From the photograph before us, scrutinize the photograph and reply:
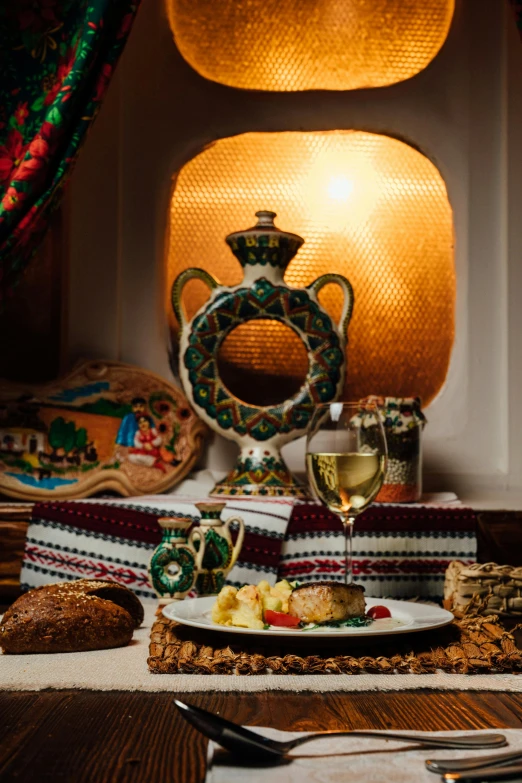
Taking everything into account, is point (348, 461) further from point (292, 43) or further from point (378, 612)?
point (292, 43)

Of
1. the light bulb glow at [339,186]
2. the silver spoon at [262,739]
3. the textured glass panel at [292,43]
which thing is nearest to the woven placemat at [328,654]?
the silver spoon at [262,739]

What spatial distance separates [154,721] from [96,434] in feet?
3.64

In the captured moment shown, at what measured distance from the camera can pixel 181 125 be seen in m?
2.04

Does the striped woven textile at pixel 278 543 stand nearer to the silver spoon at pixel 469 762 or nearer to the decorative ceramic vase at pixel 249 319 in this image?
the decorative ceramic vase at pixel 249 319

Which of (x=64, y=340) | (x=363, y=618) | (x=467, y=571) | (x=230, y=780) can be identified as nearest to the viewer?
(x=230, y=780)

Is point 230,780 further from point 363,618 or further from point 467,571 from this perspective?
point 467,571

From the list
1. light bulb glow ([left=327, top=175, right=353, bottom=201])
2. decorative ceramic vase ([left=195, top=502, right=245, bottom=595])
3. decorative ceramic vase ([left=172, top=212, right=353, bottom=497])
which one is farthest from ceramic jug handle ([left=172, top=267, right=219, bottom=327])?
decorative ceramic vase ([left=195, top=502, right=245, bottom=595])

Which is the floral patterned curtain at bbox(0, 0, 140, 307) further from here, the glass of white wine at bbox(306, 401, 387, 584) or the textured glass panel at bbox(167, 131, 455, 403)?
the glass of white wine at bbox(306, 401, 387, 584)

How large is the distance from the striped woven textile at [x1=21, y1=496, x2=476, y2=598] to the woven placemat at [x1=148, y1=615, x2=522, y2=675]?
1.57 ft

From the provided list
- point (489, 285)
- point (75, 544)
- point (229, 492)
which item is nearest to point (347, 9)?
point (489, 285)

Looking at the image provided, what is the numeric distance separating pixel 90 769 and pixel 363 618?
0.42 m

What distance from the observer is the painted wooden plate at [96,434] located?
1.71 m

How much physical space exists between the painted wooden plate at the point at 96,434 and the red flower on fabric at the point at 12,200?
41 cm

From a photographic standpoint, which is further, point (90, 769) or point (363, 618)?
point (363, 618)
